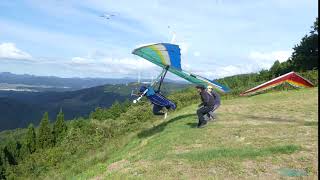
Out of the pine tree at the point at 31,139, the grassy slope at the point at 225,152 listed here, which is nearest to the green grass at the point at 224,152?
the grassy slope at the point at 225,152

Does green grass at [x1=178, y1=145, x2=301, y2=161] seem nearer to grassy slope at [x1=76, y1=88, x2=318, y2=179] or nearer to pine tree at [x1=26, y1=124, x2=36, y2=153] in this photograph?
grassy slope at [x1=76, y1=88, x2=318, y2=179]

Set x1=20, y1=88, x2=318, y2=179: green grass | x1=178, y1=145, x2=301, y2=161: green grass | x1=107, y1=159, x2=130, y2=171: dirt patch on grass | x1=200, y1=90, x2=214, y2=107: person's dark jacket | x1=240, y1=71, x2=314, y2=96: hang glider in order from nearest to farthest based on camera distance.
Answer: x1=20, y1=88, x2=318, y2=179: green grass
x1=178, y1=145, x2=301, y2=161: green grass
x1=107, y1=159, x2=130, y2=171: dirt patch on grass
x1=200, y1=90, x2=214, y2=107: person's dark jacket
x1=240, y1=71, x2=314, y2=96: hang glider

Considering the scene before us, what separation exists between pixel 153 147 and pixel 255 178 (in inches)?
327

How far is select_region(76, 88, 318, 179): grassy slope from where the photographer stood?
47.0ft

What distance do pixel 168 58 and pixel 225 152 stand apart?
6.90m

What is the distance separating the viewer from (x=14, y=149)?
13400cm

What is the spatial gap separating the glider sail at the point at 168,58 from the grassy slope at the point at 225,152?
8.45 feet

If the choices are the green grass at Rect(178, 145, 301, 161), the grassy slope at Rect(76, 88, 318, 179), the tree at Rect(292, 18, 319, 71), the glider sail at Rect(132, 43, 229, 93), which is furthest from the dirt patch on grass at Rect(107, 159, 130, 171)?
the tree at Rect(292, 18, 319, 71)

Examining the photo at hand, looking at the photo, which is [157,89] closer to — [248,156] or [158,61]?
[158,61]

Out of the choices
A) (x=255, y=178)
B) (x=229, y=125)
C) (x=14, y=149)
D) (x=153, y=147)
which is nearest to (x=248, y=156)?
(x=255, y=178)

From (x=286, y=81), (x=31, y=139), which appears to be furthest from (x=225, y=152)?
(x=31, y=139)

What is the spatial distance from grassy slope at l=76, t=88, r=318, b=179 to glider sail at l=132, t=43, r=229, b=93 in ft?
8.45

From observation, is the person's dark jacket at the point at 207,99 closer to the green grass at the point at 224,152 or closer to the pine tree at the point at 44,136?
the green grass at the point at 224,152

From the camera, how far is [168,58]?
21.7 m
